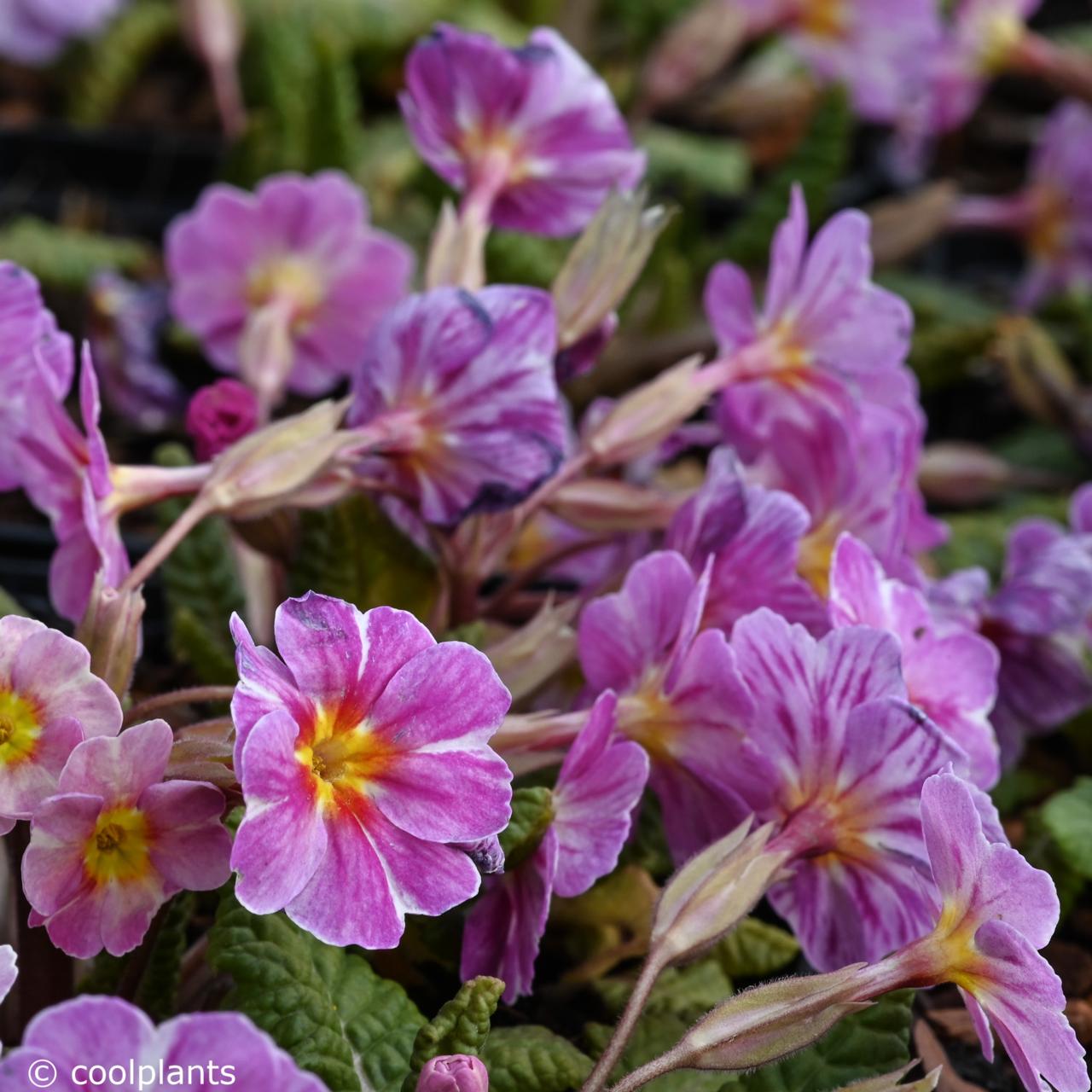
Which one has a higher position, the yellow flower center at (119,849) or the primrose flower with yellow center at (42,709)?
the primrose flower with yellow center at (42,709)

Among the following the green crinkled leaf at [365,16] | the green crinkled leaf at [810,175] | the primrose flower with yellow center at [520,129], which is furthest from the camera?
the green crinkled leaf at [365,16]

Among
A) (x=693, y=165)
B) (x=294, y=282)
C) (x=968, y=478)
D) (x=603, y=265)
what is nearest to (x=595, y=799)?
(x=603, y=265)

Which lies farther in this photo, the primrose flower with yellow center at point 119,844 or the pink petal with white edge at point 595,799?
the pink petal with white edge at point 595,799

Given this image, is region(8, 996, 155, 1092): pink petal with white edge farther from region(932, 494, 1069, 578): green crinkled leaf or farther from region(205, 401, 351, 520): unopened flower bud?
region(932, 494, 1069, 578): green crinkled leaf

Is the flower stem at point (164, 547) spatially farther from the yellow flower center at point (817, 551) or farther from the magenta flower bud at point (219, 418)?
the yellow flower center at point (817, 551)

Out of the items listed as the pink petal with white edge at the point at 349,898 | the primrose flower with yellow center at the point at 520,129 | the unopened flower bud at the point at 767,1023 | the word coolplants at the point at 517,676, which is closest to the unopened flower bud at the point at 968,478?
the word coolplants at the point at 517,676

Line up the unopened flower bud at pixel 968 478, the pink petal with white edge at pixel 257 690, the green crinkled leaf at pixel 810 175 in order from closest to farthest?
the pink petal with white edge at pixel 257 690
the unopened flower bud at pixel 968 478
the green crinkled leaf at pixel 810 175

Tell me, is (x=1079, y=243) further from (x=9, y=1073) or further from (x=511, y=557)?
(x=9, y=1073)

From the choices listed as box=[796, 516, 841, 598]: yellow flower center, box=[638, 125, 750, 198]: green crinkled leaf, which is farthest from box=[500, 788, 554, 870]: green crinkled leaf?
box=[638, 125, 750, 198]: green crinkled leaf
